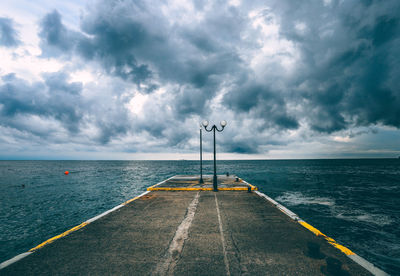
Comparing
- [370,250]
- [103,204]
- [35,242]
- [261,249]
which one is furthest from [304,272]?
[103,204]

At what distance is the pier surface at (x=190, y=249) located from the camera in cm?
391

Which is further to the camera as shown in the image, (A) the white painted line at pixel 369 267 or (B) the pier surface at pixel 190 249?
(B) the pier surface at pixel 190 249

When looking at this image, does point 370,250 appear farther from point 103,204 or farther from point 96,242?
point 103,204

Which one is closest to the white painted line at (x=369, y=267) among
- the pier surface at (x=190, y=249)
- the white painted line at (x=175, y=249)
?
the pier surface at (x=190, y=249)

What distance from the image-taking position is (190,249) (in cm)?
477

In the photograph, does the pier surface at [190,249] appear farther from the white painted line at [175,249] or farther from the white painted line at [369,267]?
the white painted line at [369,267]

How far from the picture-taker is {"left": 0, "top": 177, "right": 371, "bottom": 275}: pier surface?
3908mm

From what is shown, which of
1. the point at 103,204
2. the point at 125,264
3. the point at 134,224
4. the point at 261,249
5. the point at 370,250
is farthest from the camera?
the point at 103,204

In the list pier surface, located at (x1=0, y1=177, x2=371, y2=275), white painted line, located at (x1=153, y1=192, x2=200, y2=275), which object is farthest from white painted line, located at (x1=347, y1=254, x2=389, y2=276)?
white painted line, located at (x1=153, y1=192, x2=200, y2=275)

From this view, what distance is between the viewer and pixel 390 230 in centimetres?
1114

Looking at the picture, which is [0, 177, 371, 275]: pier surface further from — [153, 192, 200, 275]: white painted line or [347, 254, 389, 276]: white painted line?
[347, 254, 389, 276]: white painted line

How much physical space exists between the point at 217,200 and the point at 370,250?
304 inches

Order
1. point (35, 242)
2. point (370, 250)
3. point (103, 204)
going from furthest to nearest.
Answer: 1. point (103, 204)
2. point (35, 242)
3. point (370, 250)

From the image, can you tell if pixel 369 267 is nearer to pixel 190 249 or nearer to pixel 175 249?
pixel 190 249
